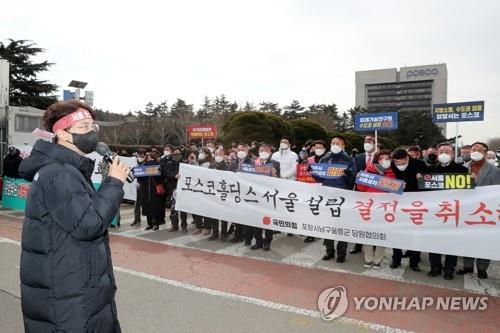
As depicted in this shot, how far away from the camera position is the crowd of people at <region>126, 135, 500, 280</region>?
19.4 ft

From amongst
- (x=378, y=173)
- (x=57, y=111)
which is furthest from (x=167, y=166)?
(x=57, y=111)

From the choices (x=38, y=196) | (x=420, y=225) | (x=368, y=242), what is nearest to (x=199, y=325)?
(x=38, y=196)

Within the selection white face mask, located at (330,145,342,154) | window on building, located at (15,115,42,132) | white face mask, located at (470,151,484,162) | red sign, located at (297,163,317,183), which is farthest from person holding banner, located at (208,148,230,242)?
window on building, located at (15,115,42,132)

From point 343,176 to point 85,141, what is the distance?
514cm

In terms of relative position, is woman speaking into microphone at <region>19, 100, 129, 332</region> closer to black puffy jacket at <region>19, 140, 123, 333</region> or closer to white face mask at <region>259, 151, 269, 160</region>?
black puffy jacket at <region>19, 140, 123, 333</region>

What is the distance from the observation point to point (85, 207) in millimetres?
1833

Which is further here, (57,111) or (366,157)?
(366,157)

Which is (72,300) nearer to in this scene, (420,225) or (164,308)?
(164,308)

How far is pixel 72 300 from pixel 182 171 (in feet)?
22.3

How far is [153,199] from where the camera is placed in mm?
9055

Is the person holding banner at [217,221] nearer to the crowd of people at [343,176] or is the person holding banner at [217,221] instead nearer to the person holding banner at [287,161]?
the crowd of people at [343,176]

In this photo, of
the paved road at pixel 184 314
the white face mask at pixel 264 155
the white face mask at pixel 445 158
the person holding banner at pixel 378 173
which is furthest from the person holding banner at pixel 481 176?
the white face mask at pixel 264 155

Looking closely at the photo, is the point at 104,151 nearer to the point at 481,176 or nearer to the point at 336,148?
the point at 336,148

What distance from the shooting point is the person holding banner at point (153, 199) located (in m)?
9.03
